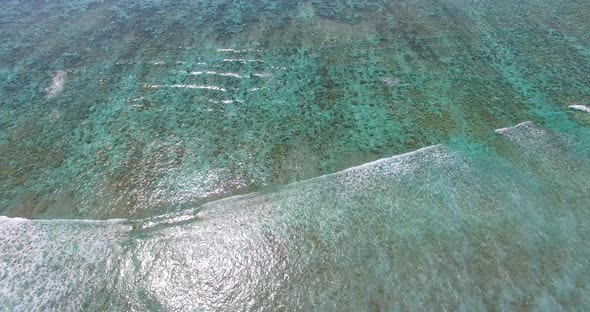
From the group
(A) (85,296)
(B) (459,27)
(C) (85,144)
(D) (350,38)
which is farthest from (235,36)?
(A) (85,296)

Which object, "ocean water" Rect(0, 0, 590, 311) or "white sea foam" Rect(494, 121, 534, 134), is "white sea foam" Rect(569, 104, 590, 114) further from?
"white sea foam" Rect(494, 121, 534, 134)

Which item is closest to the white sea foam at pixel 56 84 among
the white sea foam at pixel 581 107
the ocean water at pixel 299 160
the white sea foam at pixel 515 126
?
the ocean water at pixel 299 160

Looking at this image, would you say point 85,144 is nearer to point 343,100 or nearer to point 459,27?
point 343,100

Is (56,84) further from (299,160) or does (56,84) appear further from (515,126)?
(515,126)

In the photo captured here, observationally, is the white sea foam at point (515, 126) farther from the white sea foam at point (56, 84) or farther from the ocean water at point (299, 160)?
the white sea foam at point (56, 84)

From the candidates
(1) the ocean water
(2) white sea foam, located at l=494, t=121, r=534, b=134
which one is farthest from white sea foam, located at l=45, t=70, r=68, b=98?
(2) white sea foam, located at l=494, t=121, r=534, b=134
